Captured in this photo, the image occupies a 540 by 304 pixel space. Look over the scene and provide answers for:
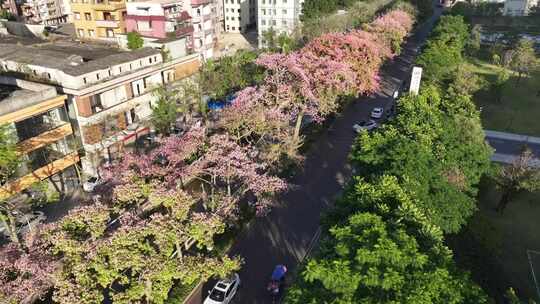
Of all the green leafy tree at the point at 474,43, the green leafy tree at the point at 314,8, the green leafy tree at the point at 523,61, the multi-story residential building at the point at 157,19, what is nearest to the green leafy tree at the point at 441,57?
the green leafy tree at the point at 523,61

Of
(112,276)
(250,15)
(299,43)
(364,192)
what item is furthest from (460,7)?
(112,276)

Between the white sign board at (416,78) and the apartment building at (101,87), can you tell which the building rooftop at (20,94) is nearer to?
the apartment building at (101,87)

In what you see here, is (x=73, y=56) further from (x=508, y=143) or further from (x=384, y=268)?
(x=508, y=143)

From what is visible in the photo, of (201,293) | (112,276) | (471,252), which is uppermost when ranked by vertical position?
(112,276)

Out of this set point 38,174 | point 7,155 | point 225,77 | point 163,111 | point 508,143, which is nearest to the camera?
point 7,155

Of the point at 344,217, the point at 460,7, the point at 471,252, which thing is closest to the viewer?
the point at 344,217

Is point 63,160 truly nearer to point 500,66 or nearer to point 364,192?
point 364,192

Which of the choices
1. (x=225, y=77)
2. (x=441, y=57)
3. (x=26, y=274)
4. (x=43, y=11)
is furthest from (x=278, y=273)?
(x=43, y=11)
